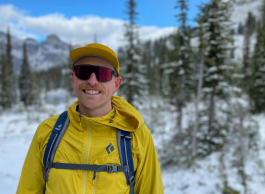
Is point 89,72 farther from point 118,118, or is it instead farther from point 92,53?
point 118,118

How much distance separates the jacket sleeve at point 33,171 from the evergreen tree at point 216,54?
15.0 meters

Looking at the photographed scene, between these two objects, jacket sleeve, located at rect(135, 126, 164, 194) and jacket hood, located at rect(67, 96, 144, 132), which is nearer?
jacket hood, located at rect(67, 96, 144, 132)

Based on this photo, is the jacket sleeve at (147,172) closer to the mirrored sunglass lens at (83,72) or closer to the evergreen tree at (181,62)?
the mirrored sunglass lens at (83,72)

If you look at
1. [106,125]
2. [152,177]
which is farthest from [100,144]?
[152,177]

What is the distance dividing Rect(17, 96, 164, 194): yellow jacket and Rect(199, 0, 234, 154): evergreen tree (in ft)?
47.1

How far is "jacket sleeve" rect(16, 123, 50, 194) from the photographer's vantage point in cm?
215

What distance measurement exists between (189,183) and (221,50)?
1093 cm

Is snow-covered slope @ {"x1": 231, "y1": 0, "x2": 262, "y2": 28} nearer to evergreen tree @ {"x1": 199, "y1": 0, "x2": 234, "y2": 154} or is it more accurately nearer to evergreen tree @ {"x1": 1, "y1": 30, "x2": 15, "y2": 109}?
evergreen tree @ {"x1": 199, "y1": 0, "x2": 234, "y2": 154}

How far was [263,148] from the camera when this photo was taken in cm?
1285

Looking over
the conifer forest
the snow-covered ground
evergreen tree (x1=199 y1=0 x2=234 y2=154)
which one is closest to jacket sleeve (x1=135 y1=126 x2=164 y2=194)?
the snow-covered ground

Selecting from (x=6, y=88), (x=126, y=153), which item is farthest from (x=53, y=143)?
(x=6, y=88)

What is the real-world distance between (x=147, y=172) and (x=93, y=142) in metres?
0.81

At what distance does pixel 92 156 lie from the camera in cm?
199

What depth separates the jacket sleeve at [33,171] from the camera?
7.04 ft
